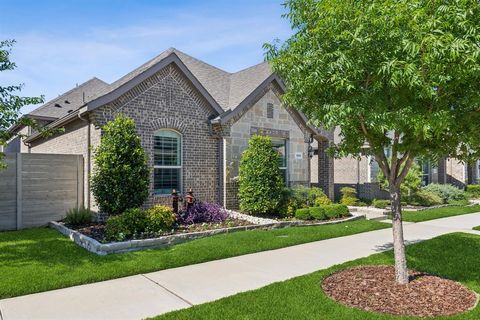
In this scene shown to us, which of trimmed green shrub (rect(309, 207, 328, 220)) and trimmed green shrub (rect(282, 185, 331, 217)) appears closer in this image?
trimmed green shrub (rect(309, 207, 328, 220))

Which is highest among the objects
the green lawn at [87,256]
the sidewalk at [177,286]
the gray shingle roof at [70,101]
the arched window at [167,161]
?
the gray shingle roof at [70,101]

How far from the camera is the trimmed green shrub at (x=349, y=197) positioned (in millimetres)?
16064

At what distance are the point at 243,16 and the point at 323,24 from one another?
465cm

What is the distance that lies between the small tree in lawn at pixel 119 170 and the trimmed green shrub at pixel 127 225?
0.62m

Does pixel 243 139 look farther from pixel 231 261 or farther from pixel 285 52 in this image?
pixel 285 52

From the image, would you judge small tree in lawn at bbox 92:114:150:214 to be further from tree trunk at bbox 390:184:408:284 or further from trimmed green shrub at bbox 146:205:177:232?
tree trunk at bbox 390:184:408:284

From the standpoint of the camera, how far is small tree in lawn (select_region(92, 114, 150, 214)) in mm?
9062

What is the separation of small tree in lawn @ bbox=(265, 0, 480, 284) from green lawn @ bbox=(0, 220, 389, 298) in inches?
143

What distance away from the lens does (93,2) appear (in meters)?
8.35

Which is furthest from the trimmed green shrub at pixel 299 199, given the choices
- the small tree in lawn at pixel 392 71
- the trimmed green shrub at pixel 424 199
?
the small tree in lawn at pixel 392 71

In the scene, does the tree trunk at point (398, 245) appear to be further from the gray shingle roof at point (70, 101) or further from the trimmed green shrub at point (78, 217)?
the gray shingle roof at point (70, 101)

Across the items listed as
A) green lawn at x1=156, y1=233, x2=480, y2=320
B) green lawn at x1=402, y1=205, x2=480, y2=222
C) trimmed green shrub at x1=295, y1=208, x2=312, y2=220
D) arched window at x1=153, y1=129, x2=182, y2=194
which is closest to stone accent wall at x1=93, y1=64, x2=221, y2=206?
arched window at x1=153, y1=129, x2=182, y2=194

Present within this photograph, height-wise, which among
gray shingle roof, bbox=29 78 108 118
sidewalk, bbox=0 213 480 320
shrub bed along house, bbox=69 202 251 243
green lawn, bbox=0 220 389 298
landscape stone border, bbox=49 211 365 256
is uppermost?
gray shingle roof, bbox=29 78 108 118

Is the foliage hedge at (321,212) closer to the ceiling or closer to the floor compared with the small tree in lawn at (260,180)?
closer to the floor
